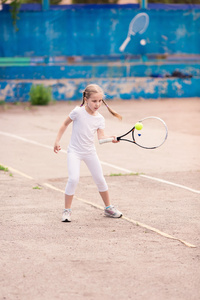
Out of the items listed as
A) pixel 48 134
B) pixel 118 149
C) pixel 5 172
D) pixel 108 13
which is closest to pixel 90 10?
pixel 108 13

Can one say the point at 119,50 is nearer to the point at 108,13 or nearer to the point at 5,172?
the point at 108,13

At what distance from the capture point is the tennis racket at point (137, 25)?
74.1 ft

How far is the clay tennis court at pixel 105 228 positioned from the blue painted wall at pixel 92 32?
941 cm

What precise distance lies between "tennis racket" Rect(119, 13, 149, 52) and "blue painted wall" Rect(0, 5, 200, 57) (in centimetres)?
14

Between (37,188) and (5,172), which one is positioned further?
(5,172)

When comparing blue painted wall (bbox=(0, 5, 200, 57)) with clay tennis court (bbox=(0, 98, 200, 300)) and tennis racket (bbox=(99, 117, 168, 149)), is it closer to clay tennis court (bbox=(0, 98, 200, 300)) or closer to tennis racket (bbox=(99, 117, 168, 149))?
tennis racket (bbox=(99, 117, 168, 149))

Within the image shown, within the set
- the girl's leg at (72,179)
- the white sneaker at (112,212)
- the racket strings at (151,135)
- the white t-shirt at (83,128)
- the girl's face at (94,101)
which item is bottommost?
the racket strings at (151,135)

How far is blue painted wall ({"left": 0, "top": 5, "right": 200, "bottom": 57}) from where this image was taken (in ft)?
70.1

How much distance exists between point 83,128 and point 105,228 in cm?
109

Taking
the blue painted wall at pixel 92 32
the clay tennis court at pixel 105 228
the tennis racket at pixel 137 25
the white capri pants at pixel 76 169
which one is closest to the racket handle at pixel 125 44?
the tennis racket at pixel 137 25

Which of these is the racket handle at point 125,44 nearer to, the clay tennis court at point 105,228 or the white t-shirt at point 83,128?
the clay tennis court at point 105,228

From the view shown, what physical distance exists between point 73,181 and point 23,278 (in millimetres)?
2059

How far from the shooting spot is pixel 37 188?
8469 millimetres

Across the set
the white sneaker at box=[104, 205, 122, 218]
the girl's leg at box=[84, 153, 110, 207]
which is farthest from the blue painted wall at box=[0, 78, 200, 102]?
the white sneaker at box=[104, 205, 122, 218]
